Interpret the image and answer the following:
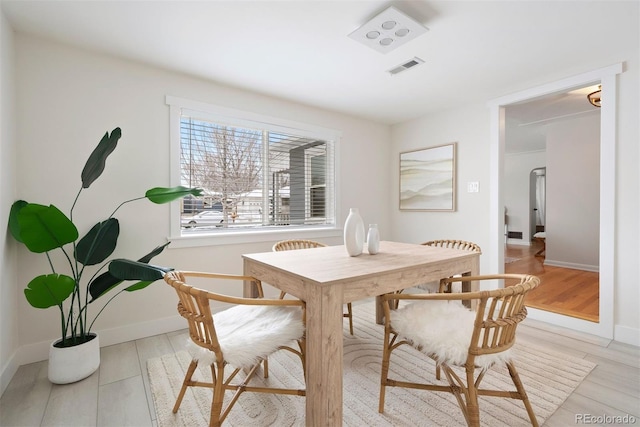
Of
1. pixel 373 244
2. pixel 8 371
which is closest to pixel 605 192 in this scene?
pixel 373 244

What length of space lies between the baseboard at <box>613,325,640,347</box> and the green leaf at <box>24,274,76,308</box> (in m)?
4.03

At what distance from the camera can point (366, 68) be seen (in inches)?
104

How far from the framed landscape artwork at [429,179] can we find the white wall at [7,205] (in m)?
3.96

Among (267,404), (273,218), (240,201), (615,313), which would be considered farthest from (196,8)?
(615,313)

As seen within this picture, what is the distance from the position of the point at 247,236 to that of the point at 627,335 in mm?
3396

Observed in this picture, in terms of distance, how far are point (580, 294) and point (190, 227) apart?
4.40m

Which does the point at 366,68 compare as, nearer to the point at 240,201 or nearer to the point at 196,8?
the point at 196,8

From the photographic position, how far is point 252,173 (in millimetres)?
3268

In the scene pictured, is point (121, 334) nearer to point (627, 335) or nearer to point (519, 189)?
point (627, 335)

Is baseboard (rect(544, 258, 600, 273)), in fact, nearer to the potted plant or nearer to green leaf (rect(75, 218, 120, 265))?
the potted plant

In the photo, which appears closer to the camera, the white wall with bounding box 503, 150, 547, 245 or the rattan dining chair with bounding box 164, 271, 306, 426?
the rattan dining chair with bounding box 164, 271, 306, 426

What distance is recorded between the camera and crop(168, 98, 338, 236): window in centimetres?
290

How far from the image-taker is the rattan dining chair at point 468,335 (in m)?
1.27

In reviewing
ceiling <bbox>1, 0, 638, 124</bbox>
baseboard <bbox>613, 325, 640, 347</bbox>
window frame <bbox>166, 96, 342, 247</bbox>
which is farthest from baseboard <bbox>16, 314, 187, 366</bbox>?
baseboard <bbox>613, 325, 640, 347</bbox>
